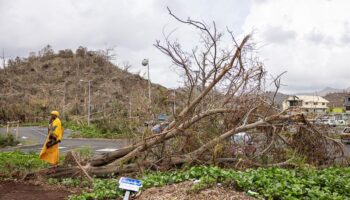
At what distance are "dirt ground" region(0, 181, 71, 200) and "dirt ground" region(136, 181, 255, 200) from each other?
8.22 ft

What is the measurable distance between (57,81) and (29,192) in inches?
3591

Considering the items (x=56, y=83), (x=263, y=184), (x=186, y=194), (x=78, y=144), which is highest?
(x=56, y=83)

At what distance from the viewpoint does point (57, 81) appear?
3782 inches

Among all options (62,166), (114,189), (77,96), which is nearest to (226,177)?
(114,189)

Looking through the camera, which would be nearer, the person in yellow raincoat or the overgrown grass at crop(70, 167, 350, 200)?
the overgrown grass at crop(70, 167, 350, 200)

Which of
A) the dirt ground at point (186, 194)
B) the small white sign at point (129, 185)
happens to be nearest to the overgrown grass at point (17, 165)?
the dirt ground at point (186, 194)

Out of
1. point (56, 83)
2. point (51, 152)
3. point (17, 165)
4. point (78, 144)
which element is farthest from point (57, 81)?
point (51, 152)

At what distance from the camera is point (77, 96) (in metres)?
81.2

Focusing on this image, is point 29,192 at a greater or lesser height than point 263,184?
lesser

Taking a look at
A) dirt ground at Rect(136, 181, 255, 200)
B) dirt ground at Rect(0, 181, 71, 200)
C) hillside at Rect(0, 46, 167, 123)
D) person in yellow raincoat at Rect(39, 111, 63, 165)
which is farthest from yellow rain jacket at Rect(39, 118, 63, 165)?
hillside at Rect(0, 46, 167, 123)

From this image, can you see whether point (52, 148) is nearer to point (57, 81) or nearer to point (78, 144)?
point (78, 144)

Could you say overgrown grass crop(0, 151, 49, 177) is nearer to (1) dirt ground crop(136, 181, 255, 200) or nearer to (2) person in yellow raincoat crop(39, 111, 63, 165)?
(2) person in yellow raincoat crop(39, 111, 63, 165)

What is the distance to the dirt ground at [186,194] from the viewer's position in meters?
5.43

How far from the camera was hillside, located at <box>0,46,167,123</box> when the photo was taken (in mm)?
68637
